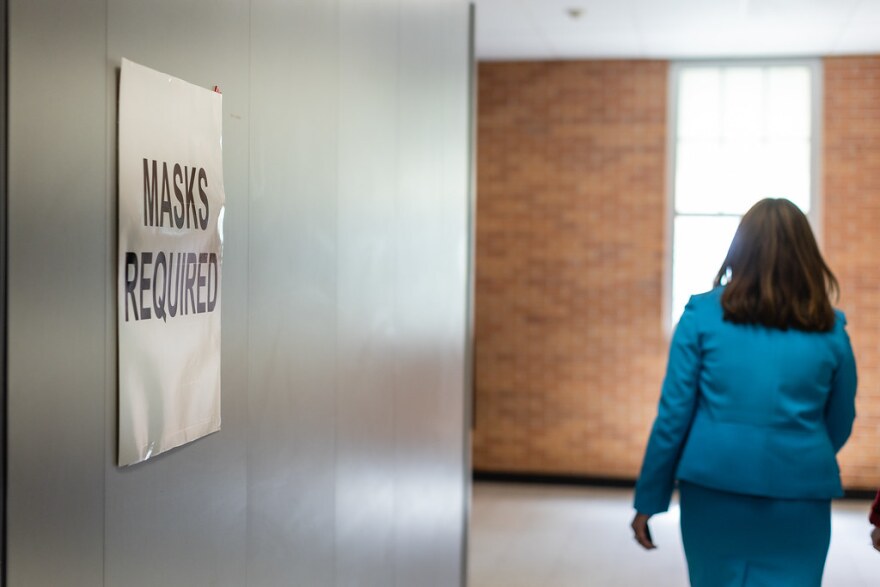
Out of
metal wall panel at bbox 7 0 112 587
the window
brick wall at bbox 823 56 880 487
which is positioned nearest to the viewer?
metal wall panel at bbox 7 0 112 587

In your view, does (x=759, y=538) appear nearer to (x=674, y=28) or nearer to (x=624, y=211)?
(x=674, y=28)

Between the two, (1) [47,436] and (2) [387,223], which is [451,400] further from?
(1) [47,436]

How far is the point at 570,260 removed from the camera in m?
7.20

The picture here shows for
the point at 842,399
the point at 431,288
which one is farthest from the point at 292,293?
the point at 842,399

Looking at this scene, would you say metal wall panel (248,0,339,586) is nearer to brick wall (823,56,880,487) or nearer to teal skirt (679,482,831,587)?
teal skirt (679,482,831,587)

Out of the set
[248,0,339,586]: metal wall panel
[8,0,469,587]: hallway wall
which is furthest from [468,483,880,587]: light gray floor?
[248,0,339,586]: metal wall panel

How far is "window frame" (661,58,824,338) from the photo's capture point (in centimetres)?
689

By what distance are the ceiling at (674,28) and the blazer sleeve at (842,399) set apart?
3421 mm

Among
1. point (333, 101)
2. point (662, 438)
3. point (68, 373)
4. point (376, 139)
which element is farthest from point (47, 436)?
point (662, 438)

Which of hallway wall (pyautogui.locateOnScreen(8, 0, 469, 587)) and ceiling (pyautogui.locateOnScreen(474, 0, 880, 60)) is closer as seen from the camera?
hallway wall (pyautogui.locateOnScreen(8, 0, 469, 587))

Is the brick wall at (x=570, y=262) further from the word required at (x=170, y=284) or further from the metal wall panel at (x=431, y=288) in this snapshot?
the word required at (x=170, y=284)

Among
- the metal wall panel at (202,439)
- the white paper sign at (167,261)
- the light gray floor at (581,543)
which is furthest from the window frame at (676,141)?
the white paper sign at (167,261)

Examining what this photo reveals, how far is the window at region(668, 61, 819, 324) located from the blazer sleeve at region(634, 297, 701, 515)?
4.58m

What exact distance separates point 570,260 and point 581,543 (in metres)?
2.19
